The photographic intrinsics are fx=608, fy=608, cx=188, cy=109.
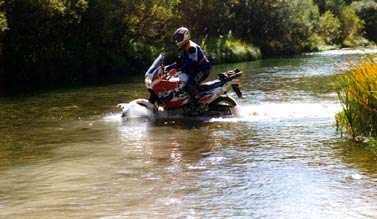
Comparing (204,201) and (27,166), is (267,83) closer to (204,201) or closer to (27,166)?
(27,166)

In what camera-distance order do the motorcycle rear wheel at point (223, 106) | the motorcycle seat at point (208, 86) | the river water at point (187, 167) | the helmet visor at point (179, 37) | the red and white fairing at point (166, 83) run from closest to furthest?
the river water at point (187, 167), the helmet visor at point (179, 37), the red and white fairing at point (166, 83), the motorcycle seat at point (208, 86), the motorcycle rear wheel at point (223, 106)

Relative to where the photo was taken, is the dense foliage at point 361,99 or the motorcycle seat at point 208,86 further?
the motorcycle seat at point 208,86

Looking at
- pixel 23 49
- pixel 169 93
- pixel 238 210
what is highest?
pixel 23 49

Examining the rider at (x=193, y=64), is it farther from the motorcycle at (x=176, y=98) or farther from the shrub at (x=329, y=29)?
the shrub at (x=329, y=29)

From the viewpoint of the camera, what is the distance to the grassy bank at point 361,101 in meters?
10.1

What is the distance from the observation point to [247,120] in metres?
13.9

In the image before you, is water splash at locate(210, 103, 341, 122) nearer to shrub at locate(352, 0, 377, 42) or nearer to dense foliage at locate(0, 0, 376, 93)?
dense foliage at locate(0, 0, 376, 93)

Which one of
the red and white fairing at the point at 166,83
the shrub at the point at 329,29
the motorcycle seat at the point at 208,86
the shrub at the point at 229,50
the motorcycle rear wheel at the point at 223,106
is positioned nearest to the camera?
the red and white fairing at the point at 166,83

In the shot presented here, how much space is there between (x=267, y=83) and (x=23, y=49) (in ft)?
35.4

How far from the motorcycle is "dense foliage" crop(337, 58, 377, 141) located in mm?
4150

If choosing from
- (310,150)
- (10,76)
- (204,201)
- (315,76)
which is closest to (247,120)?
(310,150)

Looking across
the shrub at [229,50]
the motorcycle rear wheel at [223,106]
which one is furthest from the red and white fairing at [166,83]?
the shrub at [229,50]

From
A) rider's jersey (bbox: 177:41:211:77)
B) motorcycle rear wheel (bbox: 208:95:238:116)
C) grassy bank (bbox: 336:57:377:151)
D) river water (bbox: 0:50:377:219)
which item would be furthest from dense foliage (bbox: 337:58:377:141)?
motorcycle rear wheel (bbox: 208:95:238:116)

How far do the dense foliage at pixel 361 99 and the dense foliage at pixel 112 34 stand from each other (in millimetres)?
15021
